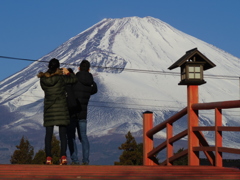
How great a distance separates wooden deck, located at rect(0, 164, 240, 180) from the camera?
285 inches

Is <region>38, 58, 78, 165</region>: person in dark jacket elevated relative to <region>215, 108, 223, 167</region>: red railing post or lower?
elevated

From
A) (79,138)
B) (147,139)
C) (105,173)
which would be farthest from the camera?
(147,139)

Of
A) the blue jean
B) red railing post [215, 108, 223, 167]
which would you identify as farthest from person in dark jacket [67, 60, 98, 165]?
red railing post [215, 108, 223, 167]

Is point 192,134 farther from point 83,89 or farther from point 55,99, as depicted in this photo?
point 55,99

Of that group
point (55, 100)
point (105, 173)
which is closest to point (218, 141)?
point (55, 100)

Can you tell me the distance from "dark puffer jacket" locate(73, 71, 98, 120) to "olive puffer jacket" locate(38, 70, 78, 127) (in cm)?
103

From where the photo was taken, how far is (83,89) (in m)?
12.0

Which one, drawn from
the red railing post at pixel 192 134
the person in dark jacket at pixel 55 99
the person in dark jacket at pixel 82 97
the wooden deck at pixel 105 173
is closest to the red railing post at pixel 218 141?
the red railing post at pixel 192 134

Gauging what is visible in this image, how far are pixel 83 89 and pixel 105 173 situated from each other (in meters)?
4.42

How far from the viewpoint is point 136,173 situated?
25.6 feet

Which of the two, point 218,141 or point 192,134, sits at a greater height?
point 192,134

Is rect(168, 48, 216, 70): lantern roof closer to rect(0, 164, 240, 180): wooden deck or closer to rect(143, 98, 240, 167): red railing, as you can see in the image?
rect(143, 98, 240, 167): red railing

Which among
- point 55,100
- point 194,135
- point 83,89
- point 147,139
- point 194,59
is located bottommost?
point 194,135

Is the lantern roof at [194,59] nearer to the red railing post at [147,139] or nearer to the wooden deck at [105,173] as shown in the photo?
the red railing post at [147,139]
